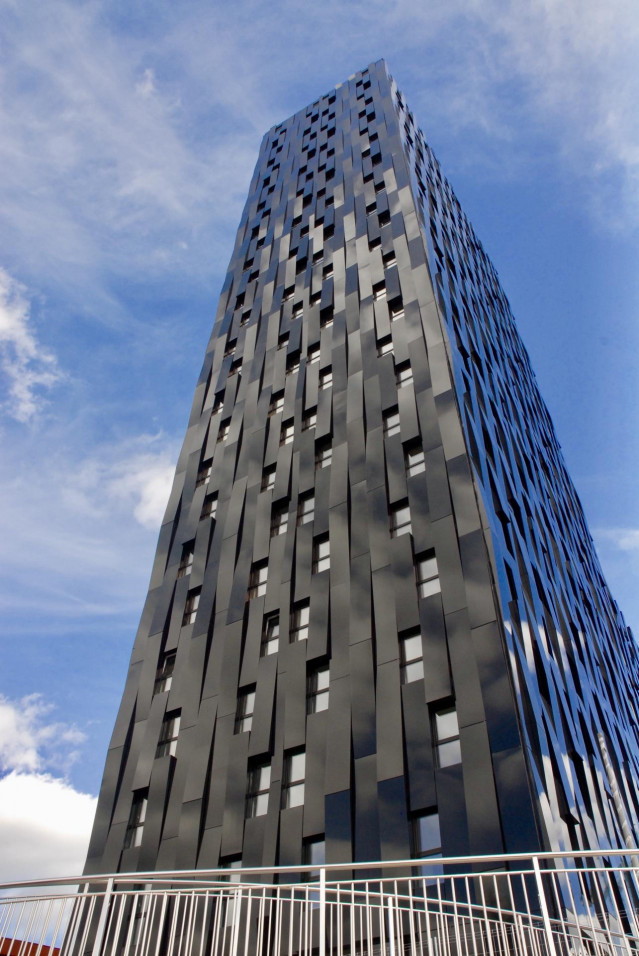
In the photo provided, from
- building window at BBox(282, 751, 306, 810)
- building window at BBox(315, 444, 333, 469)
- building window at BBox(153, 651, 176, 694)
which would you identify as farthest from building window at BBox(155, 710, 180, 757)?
building window at BBox(315, 444, 333, 469)

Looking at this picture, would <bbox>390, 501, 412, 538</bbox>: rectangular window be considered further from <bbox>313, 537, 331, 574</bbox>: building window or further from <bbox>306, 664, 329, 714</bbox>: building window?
<bbox>306, 664, 329, 714</bbox>: building window

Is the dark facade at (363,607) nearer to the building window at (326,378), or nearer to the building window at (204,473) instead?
the building window at (326,378)

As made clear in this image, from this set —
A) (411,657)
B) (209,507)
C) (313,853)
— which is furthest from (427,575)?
(209,507)

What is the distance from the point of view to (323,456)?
27.2 meters

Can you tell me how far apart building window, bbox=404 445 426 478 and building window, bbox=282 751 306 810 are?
9236mm

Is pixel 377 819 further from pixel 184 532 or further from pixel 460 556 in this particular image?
pixel 184 532

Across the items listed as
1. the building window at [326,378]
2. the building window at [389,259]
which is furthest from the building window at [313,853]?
the building window at [389,259]

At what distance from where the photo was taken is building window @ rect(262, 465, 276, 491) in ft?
92.3

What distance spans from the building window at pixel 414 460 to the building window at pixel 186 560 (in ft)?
31.2

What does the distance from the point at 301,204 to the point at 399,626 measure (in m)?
31.2

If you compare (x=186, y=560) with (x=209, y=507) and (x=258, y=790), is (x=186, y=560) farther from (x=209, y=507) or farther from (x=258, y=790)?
(x=258, y=790)

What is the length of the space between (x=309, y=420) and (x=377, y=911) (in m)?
18.7

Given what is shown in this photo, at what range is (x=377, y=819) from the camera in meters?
16.5

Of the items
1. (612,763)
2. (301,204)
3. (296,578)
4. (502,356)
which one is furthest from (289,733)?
(301,204)
